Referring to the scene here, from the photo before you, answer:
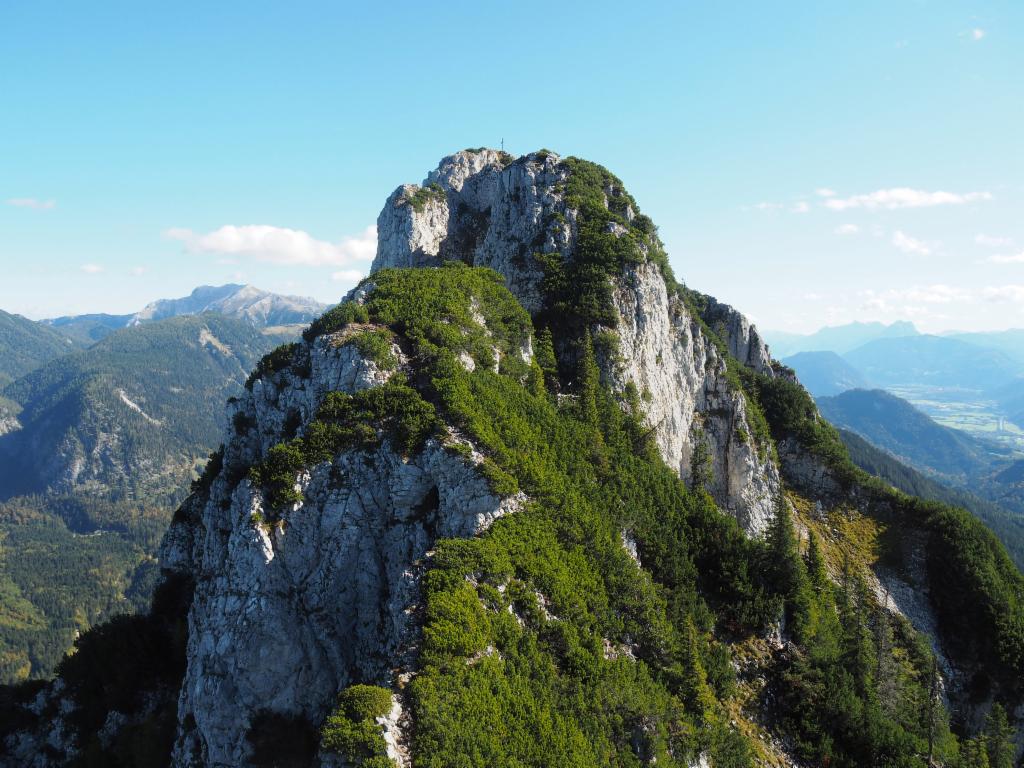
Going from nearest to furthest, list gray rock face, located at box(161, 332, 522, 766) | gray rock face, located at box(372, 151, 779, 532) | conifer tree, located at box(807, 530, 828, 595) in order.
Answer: gray rock face, located at box(161, 332, 522, 766)
conifer tree, located at box(807, 530, 828, 595)
gray rock face, located at box(372, 151, 779, 532)

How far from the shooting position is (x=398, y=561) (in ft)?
122

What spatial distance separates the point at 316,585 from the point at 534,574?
15.1 meters

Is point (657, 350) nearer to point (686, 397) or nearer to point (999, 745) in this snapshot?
point (686, 397)

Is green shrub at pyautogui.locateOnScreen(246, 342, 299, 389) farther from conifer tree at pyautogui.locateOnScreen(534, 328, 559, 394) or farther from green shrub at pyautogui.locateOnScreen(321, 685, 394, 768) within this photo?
green shrub at pyautogui.locateOnScreen(321, 685, 394, 768)

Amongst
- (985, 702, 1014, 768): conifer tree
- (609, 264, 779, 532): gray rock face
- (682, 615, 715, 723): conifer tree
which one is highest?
(609, 264, 779, 532): gray rock face

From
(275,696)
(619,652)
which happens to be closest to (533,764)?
(619,652)

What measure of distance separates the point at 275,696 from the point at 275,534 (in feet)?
33.2

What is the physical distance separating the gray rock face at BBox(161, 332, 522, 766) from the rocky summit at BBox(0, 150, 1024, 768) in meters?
0.19

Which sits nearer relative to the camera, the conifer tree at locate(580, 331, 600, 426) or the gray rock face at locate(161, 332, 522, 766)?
the gray rock face at locate(161, 332, 522, 766)

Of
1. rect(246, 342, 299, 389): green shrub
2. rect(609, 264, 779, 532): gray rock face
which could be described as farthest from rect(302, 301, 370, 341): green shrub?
rect(609, 264, 779, 532): gray rock face

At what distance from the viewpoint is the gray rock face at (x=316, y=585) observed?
34.5m

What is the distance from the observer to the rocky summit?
3094 cm

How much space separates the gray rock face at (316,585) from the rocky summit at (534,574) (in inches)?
7.3

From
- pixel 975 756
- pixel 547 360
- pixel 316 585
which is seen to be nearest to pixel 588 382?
pixel 547 360
